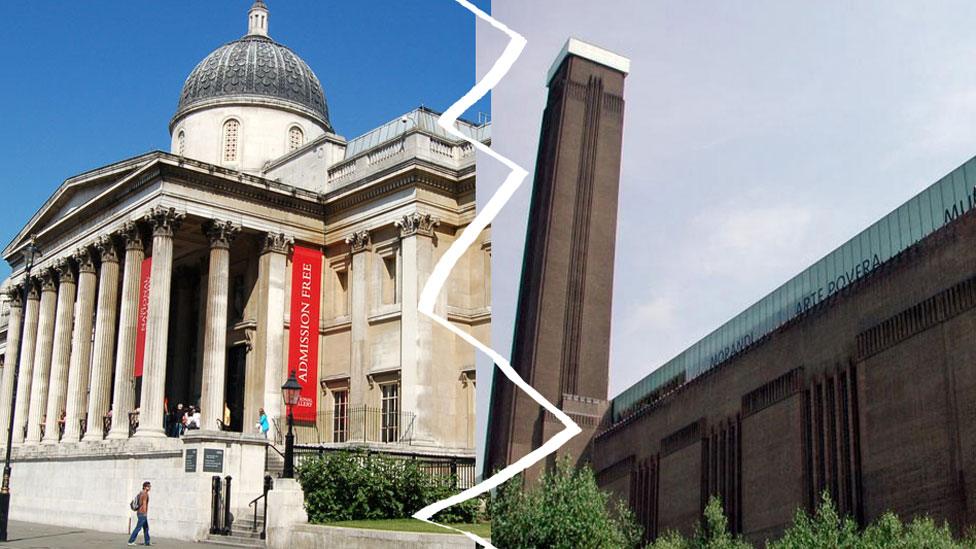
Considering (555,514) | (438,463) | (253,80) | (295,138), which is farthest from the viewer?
(295,138)

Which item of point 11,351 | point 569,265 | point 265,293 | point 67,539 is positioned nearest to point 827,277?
point 569,265

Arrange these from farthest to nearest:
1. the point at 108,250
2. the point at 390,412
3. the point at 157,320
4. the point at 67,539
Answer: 1. the point at 108,250
2. the point at 390,412
3. the point at 157,320
4. the point at 67,539

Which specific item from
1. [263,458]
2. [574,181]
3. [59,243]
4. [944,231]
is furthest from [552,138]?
[59,243]

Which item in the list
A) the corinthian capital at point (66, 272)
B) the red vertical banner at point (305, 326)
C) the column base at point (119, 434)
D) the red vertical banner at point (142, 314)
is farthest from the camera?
the corinthian capital at point (66, 272)

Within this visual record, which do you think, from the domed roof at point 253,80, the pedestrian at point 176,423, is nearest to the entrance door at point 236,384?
the pedestrian at point 176,423

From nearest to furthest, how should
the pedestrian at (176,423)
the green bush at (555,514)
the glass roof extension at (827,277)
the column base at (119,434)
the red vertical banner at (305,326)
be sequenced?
the green bush at (555,514)
the glass roof extension at (827,277)
the pedestrian at (176,423)
the column base at (119,434)
the red vertical banner at (305,326)

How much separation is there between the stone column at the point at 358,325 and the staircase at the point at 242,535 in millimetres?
9800

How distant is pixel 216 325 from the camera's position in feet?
103

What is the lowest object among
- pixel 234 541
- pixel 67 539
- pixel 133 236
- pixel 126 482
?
pixel 67 539

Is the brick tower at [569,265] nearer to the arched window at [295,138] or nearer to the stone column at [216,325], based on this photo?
the stone column at [216,325]

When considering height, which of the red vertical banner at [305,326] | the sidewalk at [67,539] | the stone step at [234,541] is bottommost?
the sidewalk at [67,539]

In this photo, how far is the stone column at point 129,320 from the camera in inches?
1243

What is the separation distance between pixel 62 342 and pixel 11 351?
16.9 feet

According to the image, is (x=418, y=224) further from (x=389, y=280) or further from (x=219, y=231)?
(x=219, y=231)
